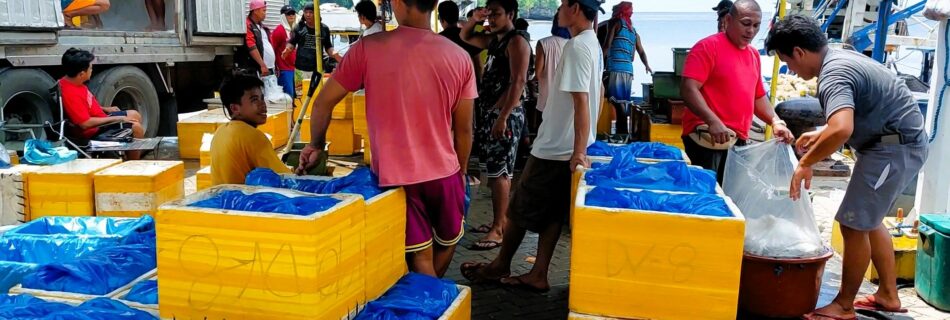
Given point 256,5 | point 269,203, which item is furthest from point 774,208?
point 256,5

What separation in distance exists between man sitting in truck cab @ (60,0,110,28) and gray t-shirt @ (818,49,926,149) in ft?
23.0

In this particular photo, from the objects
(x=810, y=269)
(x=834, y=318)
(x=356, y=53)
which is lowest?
(x=834, y=318)

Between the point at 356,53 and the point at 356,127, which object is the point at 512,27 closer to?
the point at 356,53

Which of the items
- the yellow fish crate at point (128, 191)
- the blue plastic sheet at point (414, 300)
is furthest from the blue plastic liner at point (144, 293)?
the yellow fish crate at point (128, 191)

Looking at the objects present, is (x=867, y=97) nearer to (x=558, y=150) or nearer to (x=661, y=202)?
(x=661, y=202)

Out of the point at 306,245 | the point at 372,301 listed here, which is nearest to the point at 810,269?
the point at 372,301

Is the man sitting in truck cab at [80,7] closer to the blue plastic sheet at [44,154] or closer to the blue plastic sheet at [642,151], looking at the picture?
the blue plastic sheet at [44,154]

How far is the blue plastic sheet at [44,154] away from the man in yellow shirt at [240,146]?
2.41 m

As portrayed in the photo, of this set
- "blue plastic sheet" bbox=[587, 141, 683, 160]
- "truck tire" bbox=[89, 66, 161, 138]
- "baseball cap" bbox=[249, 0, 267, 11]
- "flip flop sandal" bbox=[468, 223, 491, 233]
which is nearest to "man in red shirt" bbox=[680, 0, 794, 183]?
"blue plastic sheet" bbox=[587, 141, 683, 160]

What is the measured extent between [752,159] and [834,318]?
2.88ft

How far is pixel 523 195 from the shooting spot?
4.16 m

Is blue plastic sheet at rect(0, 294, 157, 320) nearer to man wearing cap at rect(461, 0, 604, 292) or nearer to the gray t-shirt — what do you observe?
man wearing cap at rect(461, 0, 604, 292)

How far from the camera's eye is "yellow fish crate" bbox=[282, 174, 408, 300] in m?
2.69

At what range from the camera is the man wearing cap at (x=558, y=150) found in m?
3.72
